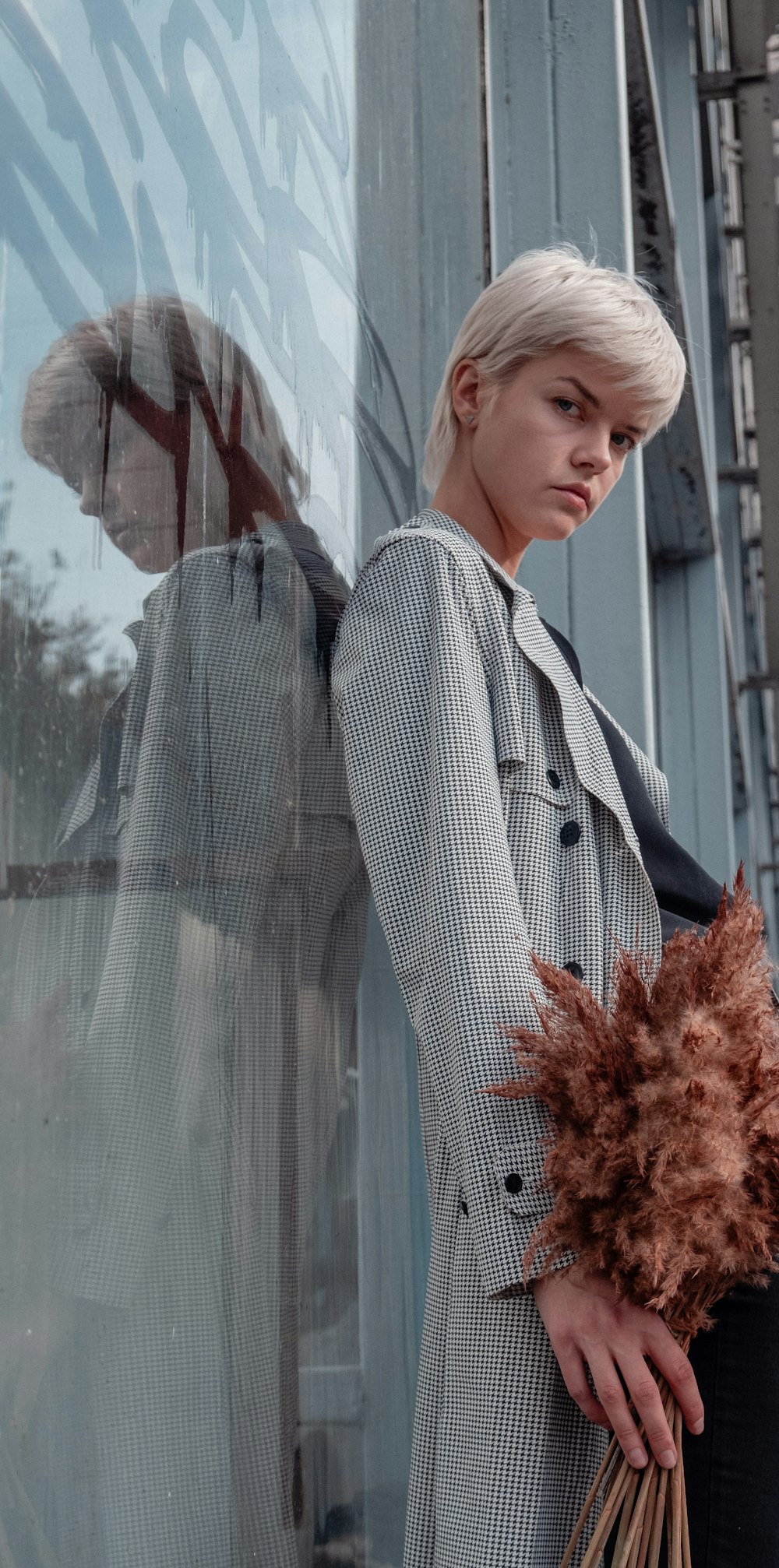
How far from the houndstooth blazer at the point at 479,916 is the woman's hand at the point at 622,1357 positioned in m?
0.06

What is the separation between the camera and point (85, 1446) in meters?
0.98

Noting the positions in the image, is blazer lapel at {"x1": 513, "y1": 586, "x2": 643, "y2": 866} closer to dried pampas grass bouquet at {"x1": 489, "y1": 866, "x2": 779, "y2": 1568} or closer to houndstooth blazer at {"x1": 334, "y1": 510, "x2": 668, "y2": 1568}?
houndstooth blazer at {"x1": 334, "y1": 510, "x2": 668, "y2": 1568}

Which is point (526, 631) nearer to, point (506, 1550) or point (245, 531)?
point (245, 531)

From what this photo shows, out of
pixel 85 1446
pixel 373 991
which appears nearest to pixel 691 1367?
pixel 85 1446

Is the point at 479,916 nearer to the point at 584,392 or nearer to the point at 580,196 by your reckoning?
the point at 584,392

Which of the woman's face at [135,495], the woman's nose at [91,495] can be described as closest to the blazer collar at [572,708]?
the woman's face at [135,495]

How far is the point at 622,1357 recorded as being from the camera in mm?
1090

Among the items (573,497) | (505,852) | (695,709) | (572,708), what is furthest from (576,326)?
(695,709)

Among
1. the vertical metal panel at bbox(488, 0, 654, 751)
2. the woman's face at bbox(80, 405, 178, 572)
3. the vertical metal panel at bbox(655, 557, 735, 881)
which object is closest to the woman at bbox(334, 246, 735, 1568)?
the woman's face at bbox(80, 405, 178, 572)

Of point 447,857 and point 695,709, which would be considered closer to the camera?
point 447,857

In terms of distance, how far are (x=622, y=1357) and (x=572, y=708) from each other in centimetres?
66

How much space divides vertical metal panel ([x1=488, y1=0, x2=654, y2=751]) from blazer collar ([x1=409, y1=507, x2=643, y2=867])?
1.08 metres

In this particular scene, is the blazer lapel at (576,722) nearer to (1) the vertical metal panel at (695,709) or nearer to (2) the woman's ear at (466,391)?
(2) the woman's ear at (466,391)

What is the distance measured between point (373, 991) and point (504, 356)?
798 millimetres
